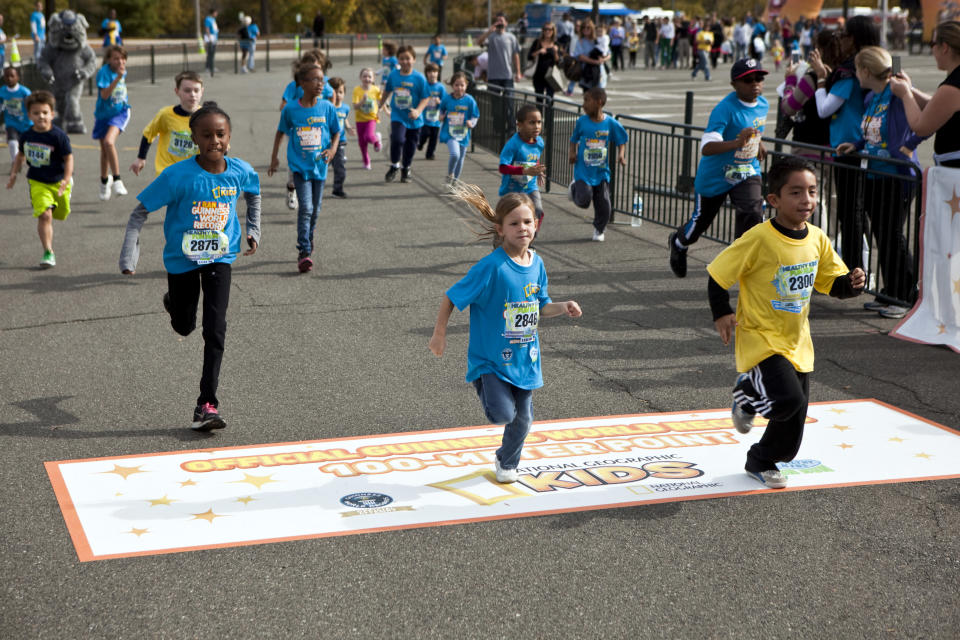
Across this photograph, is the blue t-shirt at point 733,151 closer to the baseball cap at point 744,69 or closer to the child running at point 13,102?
the baseball cap at point 744,69

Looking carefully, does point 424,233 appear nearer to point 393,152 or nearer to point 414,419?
point 393,152

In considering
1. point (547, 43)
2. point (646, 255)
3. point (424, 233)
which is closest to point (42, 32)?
point (547, 43)

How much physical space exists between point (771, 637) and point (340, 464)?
98.1 inches

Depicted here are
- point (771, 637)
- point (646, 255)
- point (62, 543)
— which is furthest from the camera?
point (646, 255)

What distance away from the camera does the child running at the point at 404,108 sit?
16.6 meters

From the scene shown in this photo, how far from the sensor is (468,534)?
197 inches

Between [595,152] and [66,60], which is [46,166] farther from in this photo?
[66,60]

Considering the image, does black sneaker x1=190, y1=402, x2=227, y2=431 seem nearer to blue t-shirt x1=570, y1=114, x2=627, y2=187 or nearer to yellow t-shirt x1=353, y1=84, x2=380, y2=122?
blue t-shirt x1=570, y1=114, x2=627, y2=187

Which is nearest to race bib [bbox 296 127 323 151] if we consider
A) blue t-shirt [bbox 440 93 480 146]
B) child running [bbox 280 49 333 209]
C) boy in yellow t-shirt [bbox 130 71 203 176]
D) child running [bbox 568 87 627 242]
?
child running [bbox 280 49 333 209]

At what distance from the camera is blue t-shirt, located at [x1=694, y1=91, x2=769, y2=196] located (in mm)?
9383

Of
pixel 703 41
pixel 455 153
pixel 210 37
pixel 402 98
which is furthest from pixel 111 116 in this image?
pixel 703 41

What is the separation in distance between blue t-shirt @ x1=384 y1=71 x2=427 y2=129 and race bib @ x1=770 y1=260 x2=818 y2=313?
38.3 ft

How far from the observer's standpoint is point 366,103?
17.2 meters

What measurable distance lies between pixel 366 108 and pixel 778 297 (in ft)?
41.5
